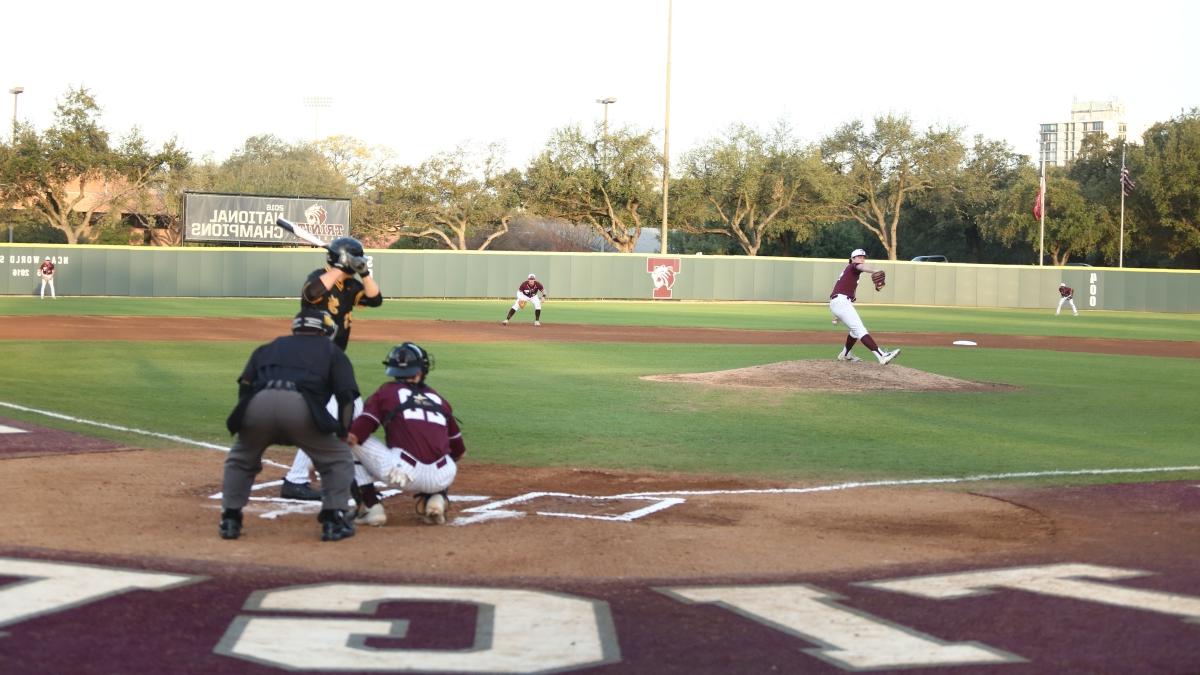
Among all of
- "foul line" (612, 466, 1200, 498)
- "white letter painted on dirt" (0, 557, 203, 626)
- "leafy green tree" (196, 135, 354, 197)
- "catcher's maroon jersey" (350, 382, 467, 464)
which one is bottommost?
"foul line" (612, 466, 1200, 498)

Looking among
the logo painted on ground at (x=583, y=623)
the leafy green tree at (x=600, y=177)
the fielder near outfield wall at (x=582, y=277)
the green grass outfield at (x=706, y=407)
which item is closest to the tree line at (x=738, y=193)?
the leafy green tree at (x=600, y=177)

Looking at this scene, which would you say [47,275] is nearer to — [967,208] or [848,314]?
[848,314]

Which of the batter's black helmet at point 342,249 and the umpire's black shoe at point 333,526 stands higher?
the batter's black helmet at point 342,249

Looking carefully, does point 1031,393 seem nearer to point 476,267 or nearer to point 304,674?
point 304,674

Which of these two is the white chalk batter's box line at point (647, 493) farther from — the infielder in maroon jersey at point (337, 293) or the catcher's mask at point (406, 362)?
the catcher's mask at point (406, 362)

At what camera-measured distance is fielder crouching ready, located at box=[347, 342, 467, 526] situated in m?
7.92

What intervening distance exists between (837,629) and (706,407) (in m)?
10.0

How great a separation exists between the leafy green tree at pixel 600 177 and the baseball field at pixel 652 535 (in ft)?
172

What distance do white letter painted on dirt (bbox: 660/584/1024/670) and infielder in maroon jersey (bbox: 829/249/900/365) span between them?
13132 mm

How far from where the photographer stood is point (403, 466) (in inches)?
312

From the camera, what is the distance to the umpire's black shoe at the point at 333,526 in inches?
291

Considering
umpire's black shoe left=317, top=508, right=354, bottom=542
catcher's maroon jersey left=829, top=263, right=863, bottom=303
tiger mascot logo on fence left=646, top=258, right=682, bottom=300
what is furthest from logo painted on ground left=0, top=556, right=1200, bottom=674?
tiger mascot logo on fence left=646, top=258, right=682, bottom=300

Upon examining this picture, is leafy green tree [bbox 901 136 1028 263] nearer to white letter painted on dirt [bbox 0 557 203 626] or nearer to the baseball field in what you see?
the baseball field

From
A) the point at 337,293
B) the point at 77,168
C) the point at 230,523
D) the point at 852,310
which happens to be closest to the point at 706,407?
the point at 852,310
